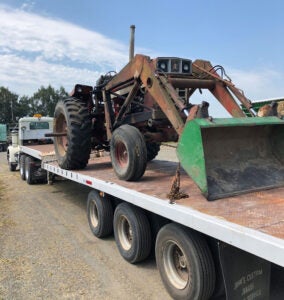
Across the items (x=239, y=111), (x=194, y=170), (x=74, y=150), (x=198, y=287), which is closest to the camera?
(x=198, y=287)

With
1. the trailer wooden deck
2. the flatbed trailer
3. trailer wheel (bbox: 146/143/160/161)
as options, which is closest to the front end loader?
the trailer wooden deck

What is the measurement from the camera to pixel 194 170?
12.3ft

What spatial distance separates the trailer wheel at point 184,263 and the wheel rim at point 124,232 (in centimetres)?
101


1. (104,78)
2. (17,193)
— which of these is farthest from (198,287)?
(17,193)

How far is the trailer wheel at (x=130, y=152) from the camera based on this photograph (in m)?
5.02

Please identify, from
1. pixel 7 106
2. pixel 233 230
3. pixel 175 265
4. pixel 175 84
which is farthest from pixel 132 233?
pixel 7 106

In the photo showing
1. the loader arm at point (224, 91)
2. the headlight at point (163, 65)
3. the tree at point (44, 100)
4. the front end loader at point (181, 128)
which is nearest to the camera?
the front end loader at point (181, 128)

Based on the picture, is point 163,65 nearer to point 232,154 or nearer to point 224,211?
point 232,154

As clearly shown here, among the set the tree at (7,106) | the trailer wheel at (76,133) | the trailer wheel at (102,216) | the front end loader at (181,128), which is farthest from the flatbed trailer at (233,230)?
the tree at (7,106)

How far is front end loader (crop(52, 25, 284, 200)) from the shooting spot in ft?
12.7

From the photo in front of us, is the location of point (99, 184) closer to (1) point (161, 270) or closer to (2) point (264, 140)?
(1) point (161, 270)

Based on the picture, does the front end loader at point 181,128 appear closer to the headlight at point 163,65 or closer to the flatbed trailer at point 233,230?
the headlight at point 163,65

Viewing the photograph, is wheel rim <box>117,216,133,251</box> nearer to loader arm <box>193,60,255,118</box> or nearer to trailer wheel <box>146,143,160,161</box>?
loader arm <box>193,60,255,118</box>

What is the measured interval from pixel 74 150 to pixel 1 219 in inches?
82.4
